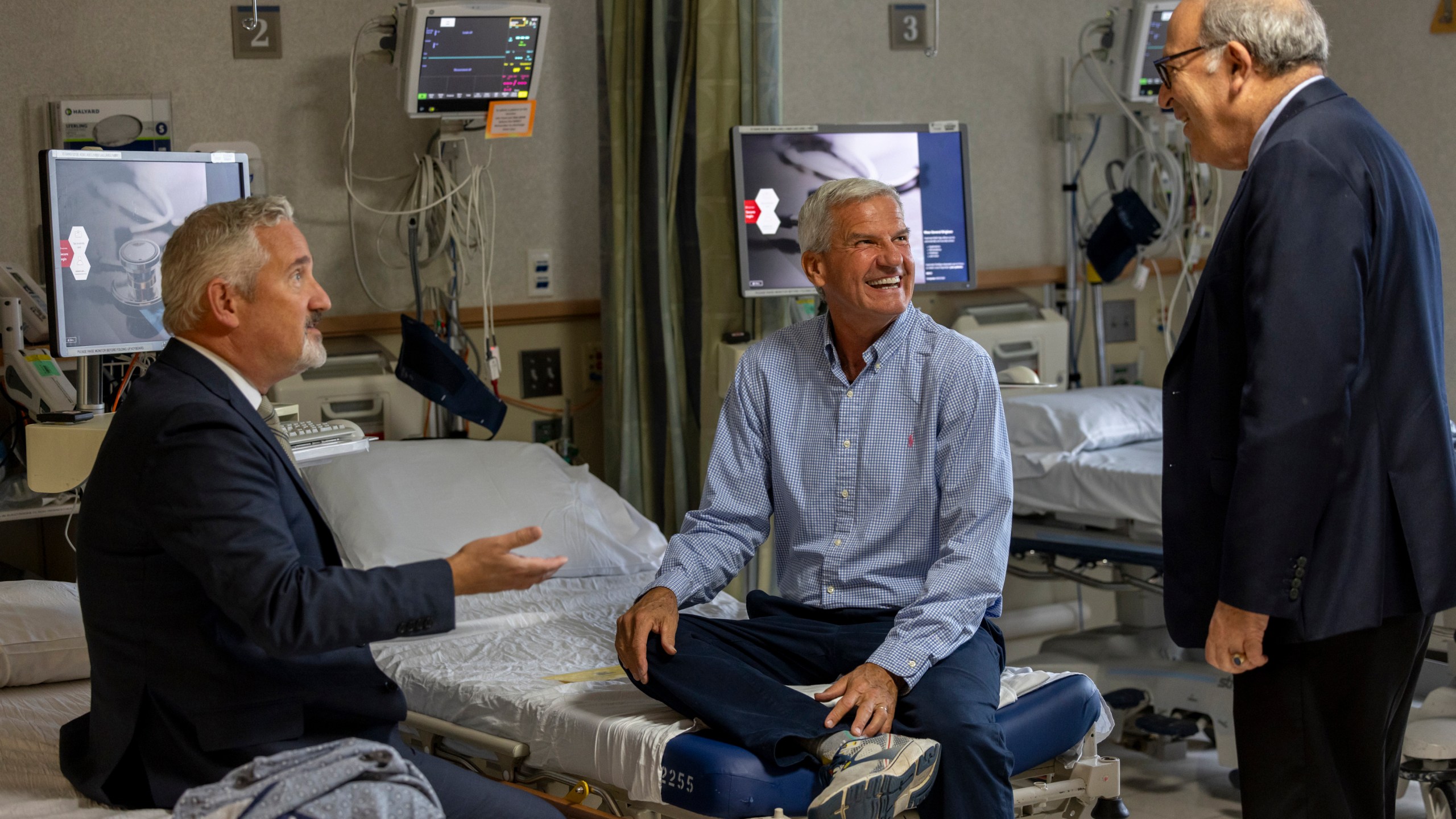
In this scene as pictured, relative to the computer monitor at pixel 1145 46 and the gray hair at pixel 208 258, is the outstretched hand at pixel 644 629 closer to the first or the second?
the gray hair at pixel 208 258

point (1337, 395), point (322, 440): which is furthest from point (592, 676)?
point (1337, 395)

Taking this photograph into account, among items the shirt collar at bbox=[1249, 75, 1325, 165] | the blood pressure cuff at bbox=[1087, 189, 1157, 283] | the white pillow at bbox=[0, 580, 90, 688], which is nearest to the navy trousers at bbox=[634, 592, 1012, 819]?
the shirt collar at bbox=[1249, 75, 1325, 165]

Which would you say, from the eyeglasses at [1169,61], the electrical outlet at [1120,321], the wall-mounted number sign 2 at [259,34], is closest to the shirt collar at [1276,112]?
the eyeglasses at [1169,61]

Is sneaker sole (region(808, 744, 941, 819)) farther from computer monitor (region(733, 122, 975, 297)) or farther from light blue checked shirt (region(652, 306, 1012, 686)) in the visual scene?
computer monitor (region(733, 122, 975, 297))

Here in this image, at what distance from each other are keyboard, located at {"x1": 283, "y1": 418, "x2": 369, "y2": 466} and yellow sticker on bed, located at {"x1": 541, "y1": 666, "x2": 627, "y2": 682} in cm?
56

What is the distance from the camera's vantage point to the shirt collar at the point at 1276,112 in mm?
1659

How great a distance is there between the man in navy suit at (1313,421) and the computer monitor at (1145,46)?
2.32m

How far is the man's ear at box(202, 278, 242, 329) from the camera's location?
5.38 feet

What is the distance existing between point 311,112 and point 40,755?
73.4 inches

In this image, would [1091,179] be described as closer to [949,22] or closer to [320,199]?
[949,22]

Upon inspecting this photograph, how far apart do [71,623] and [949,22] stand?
120 inches

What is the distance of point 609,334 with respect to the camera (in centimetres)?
358

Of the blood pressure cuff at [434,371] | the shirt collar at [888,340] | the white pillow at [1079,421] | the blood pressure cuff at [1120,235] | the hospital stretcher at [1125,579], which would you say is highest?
the blood pressure cuff at [1120,235]

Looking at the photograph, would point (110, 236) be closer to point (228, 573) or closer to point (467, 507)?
point (467, 507)
